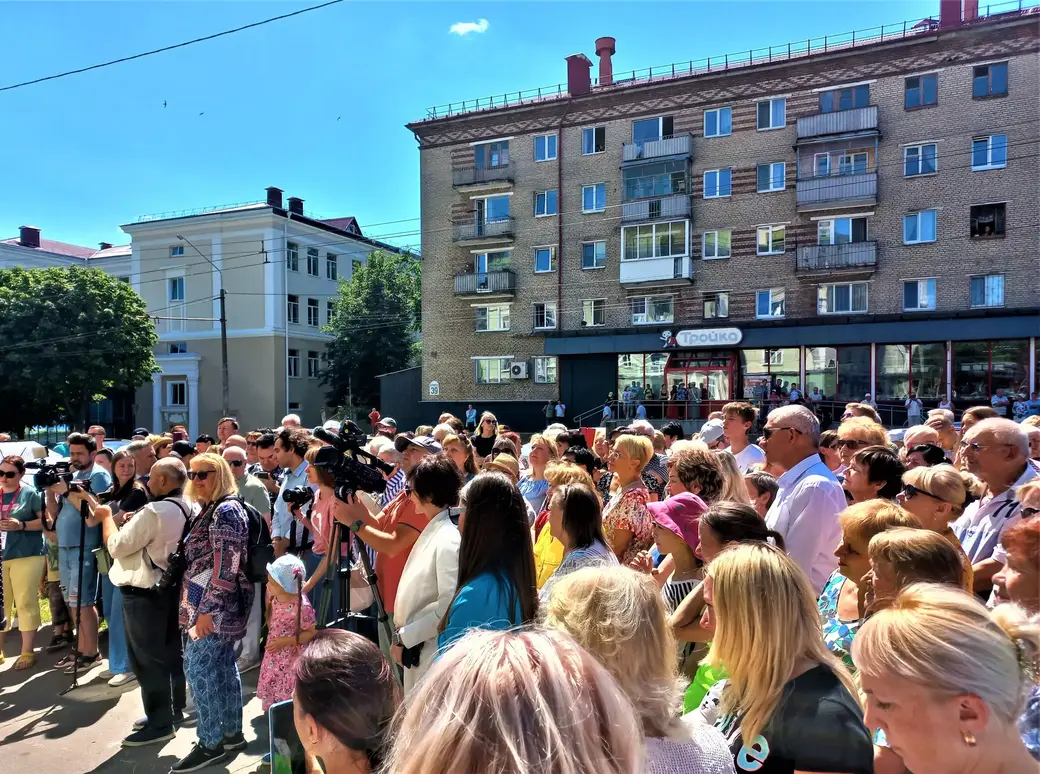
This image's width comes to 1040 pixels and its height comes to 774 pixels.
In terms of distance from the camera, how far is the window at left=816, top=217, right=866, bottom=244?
88.5ft

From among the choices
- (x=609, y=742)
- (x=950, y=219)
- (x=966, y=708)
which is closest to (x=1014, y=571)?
(x=966, y=708)

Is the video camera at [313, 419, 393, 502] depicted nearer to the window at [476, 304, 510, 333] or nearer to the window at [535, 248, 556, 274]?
the window at [535, 248, 556, 274]

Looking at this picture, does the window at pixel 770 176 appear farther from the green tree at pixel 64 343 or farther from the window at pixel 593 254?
the green tree at pixel 64 343

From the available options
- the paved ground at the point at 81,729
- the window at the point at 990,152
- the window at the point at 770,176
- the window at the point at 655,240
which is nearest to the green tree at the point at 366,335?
the window at the point at 655,240

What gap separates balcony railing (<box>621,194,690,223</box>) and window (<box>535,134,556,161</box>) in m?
4.68

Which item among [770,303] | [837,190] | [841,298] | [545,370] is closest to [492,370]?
[545,370]

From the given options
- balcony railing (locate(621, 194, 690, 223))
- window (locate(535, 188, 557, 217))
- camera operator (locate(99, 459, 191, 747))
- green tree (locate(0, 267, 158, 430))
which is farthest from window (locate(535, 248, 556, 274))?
camera operator (locate(99, 459, 191, 747))

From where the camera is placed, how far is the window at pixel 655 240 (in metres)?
29.4

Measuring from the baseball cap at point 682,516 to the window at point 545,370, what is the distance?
93.0 feet

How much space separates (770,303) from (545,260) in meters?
10.7

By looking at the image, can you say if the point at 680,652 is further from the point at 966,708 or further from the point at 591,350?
the point at 591,350

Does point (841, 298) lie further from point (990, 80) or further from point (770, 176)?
point (990, 80)

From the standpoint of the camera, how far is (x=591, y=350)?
30438mm

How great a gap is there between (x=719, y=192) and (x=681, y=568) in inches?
1120
